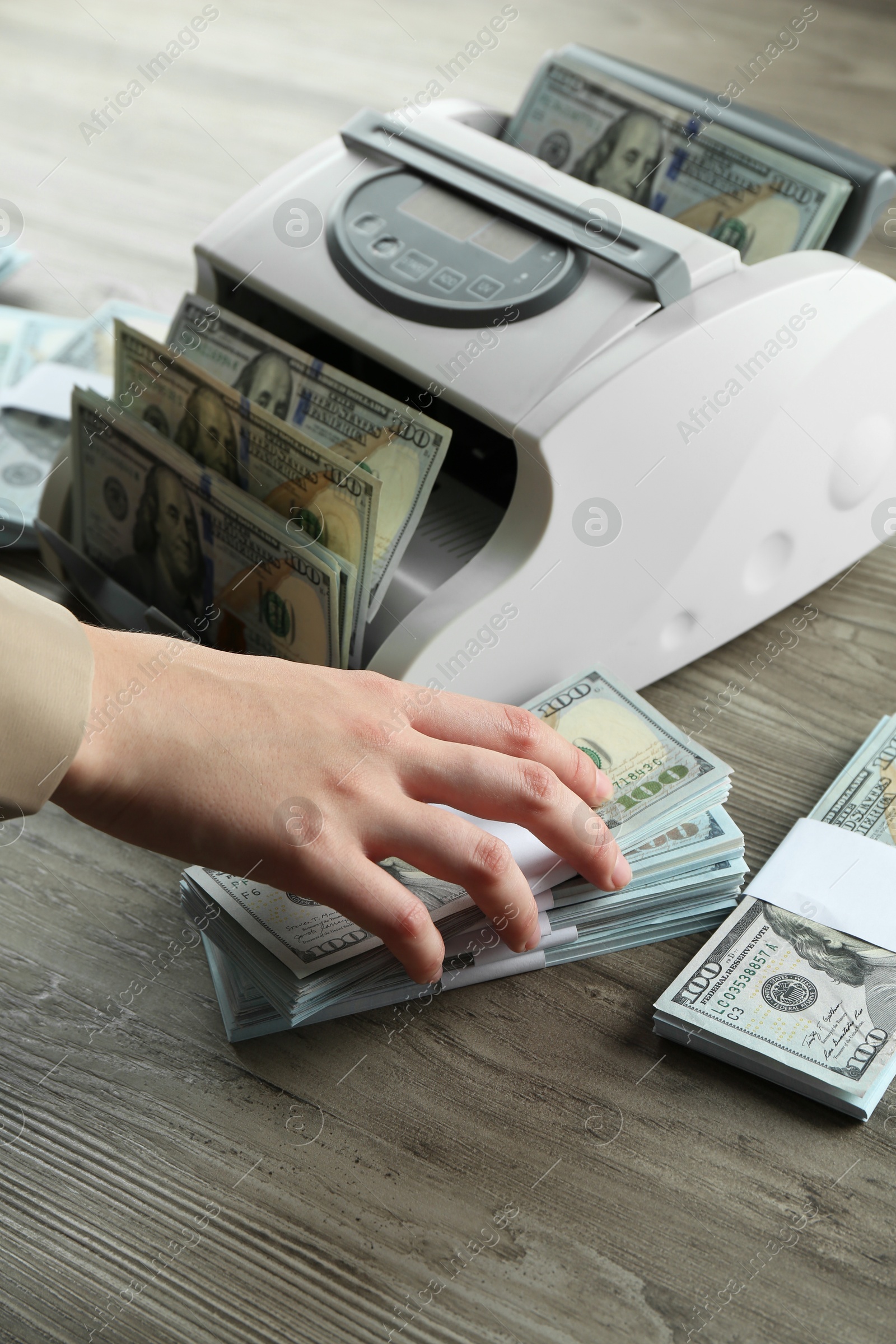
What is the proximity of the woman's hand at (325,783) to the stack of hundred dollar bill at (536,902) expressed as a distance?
0.08ft

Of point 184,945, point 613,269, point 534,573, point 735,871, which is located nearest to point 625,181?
point 613,269

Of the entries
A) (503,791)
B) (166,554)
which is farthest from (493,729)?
(166,554)

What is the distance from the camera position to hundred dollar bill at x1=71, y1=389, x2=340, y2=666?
0.73 metres

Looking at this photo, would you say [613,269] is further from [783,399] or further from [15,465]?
[15,465]

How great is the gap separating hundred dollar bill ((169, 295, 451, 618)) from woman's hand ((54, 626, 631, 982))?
137mm

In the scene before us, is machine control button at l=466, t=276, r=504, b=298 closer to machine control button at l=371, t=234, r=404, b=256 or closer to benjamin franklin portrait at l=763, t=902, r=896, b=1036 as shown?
machine control button at l=371, t=234, r=404, b=256

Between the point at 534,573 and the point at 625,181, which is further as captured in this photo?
the point at 625,181

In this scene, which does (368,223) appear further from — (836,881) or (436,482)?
(836,881)

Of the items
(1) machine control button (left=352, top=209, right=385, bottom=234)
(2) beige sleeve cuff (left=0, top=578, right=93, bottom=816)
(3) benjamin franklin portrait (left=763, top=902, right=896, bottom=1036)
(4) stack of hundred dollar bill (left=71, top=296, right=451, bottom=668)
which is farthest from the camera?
(1) machine control button (left=352, top=209, right=385, bottom=234)

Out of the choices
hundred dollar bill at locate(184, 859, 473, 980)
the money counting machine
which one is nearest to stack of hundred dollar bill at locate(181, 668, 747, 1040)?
hundred dollar bill at locate(184, 859, 473, 980)

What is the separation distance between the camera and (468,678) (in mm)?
737

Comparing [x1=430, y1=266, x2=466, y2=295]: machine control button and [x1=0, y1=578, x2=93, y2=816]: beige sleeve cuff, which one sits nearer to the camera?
[x1=0, y1=578, x2=93, y2=816]: beige sleeve cuff

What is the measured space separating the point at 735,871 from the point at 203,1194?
342 millimetres

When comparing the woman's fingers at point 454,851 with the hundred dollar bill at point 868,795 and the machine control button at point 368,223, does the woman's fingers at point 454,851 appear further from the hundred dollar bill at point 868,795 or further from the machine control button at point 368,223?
the machine control button at point 368,223
